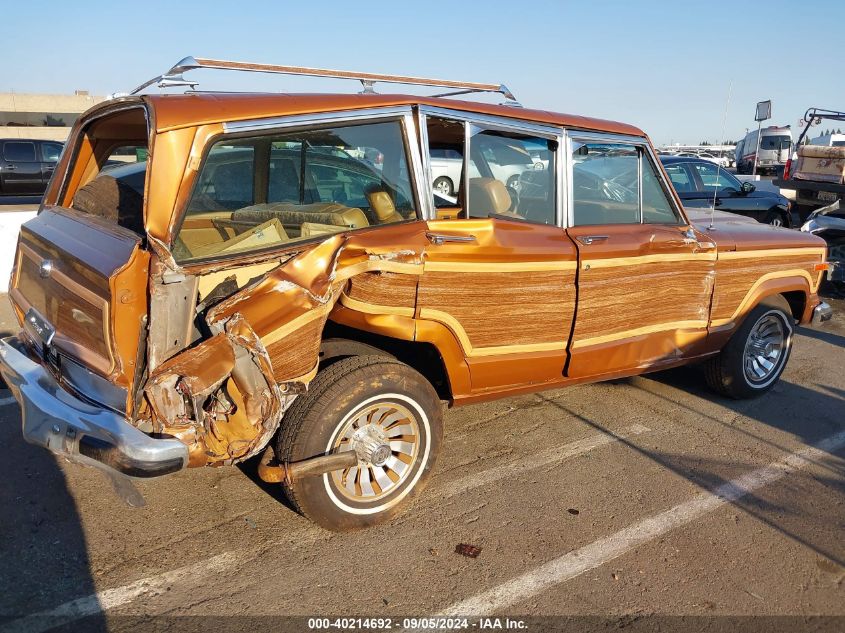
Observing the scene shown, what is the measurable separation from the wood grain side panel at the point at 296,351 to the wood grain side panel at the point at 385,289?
23cm

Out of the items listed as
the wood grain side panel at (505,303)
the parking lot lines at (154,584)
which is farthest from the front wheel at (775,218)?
the parking lot lines at (154,584)

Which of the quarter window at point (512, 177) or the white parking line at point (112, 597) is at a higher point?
the quarter window at point (512, 177)

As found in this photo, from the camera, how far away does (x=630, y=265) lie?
418 cm

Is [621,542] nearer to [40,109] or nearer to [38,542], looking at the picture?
[38,542]

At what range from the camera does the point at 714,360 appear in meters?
5.16

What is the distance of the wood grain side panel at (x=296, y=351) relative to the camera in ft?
9.80

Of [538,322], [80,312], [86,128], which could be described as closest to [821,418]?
[538,322]

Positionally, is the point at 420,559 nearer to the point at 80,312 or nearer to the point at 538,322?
the point at 538,322

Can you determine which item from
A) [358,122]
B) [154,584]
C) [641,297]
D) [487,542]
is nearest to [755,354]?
[641,297]

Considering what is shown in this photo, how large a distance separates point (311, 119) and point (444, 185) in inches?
52.9

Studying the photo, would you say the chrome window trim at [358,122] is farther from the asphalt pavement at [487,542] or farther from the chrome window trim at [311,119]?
the asphalt pavement at [487,542]

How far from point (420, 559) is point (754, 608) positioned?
1.42 m

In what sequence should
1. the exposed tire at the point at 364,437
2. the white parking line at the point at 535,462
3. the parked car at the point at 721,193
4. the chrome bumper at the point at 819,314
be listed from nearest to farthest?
the exposed tire at the point at 364,437 → the white parking line at the point at 535,462 → the chrome bumper at the point at 819,314 → the parked car at the point at 721,193

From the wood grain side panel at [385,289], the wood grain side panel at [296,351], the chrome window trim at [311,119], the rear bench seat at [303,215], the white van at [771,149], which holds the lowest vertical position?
the wood grain side panel at [296,351]
